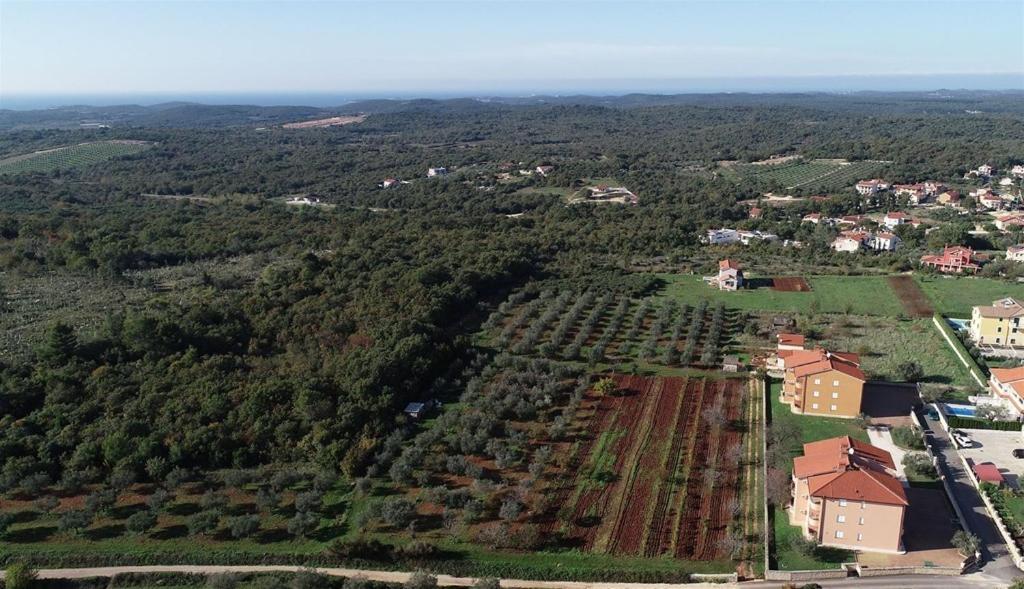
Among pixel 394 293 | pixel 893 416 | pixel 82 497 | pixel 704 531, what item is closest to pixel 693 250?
pixel 394 293

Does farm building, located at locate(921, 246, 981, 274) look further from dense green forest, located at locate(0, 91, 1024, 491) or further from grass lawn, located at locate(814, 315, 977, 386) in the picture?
grass lawn, located at locate(814, 315, 977, 386)

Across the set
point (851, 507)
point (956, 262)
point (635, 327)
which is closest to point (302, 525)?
point (851, 507)

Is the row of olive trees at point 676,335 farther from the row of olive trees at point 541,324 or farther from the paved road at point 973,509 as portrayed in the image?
the paved road at point 973,509

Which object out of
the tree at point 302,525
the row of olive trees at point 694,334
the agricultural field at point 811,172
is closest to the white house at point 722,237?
the row of olive trees at point 694,334

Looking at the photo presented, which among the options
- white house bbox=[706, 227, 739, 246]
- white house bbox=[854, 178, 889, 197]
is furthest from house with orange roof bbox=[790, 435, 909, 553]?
white house bbox=[854, 178, 889, 197]

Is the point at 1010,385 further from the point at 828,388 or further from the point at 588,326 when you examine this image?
the point at 588,326
